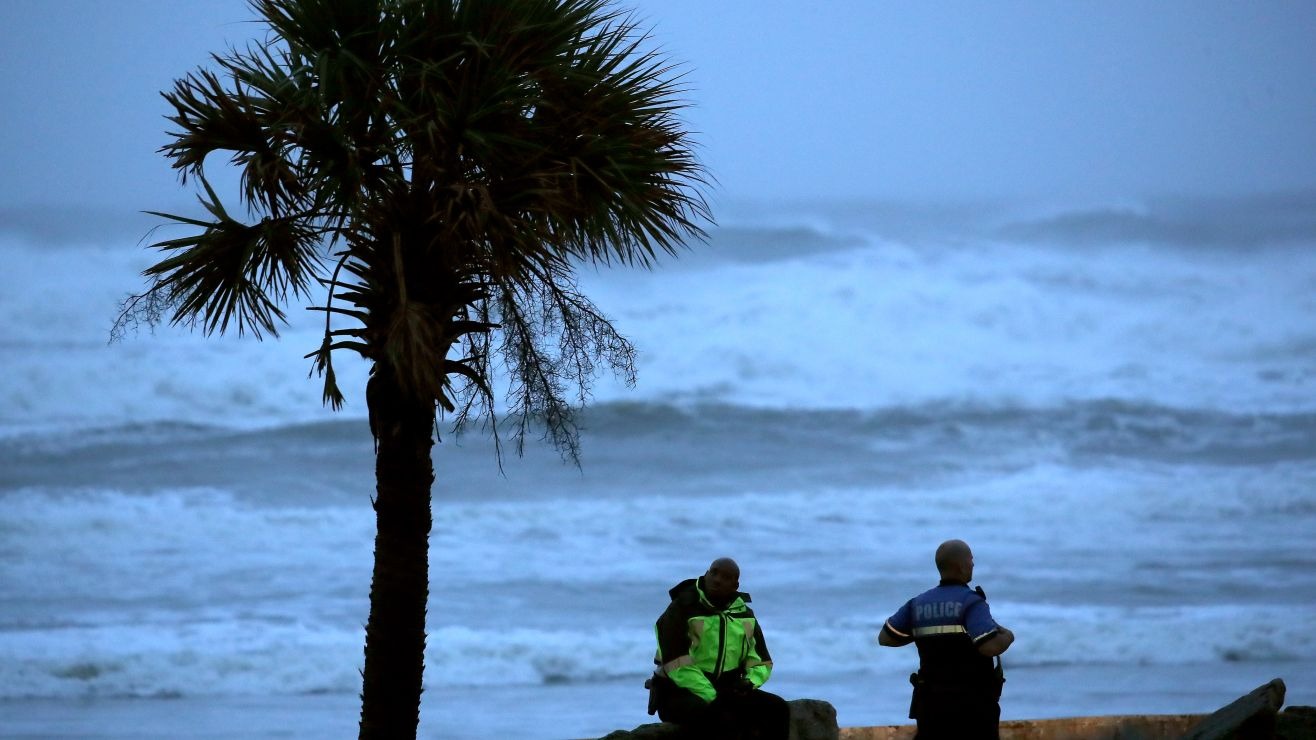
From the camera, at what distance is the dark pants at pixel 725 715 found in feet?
31.9

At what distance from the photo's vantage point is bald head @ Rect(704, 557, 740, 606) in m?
9.43

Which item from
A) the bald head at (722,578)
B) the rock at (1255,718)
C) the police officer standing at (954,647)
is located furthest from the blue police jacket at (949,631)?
the rock at (1255,718)

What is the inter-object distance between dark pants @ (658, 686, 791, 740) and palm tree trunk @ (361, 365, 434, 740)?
2496 mm

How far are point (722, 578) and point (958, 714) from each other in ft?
5.75

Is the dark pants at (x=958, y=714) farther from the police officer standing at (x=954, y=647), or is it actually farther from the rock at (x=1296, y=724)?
the rock at (x=1296, y=724)

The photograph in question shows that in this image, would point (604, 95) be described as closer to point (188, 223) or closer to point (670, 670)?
point (188, 223)

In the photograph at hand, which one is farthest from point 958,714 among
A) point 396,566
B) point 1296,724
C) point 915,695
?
point 396,566

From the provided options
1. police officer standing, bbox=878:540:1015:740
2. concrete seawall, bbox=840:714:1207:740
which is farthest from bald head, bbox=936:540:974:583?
concrete seawall, bbox=840:714:1207:740

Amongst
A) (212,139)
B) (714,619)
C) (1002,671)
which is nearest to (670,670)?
(714,619)

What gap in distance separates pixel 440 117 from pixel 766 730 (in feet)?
16.7

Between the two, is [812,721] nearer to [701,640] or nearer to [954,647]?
[701,640]

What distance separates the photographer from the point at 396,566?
11.5 metres

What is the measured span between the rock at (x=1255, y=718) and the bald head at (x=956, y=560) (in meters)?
2.65

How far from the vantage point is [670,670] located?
9.67 m
